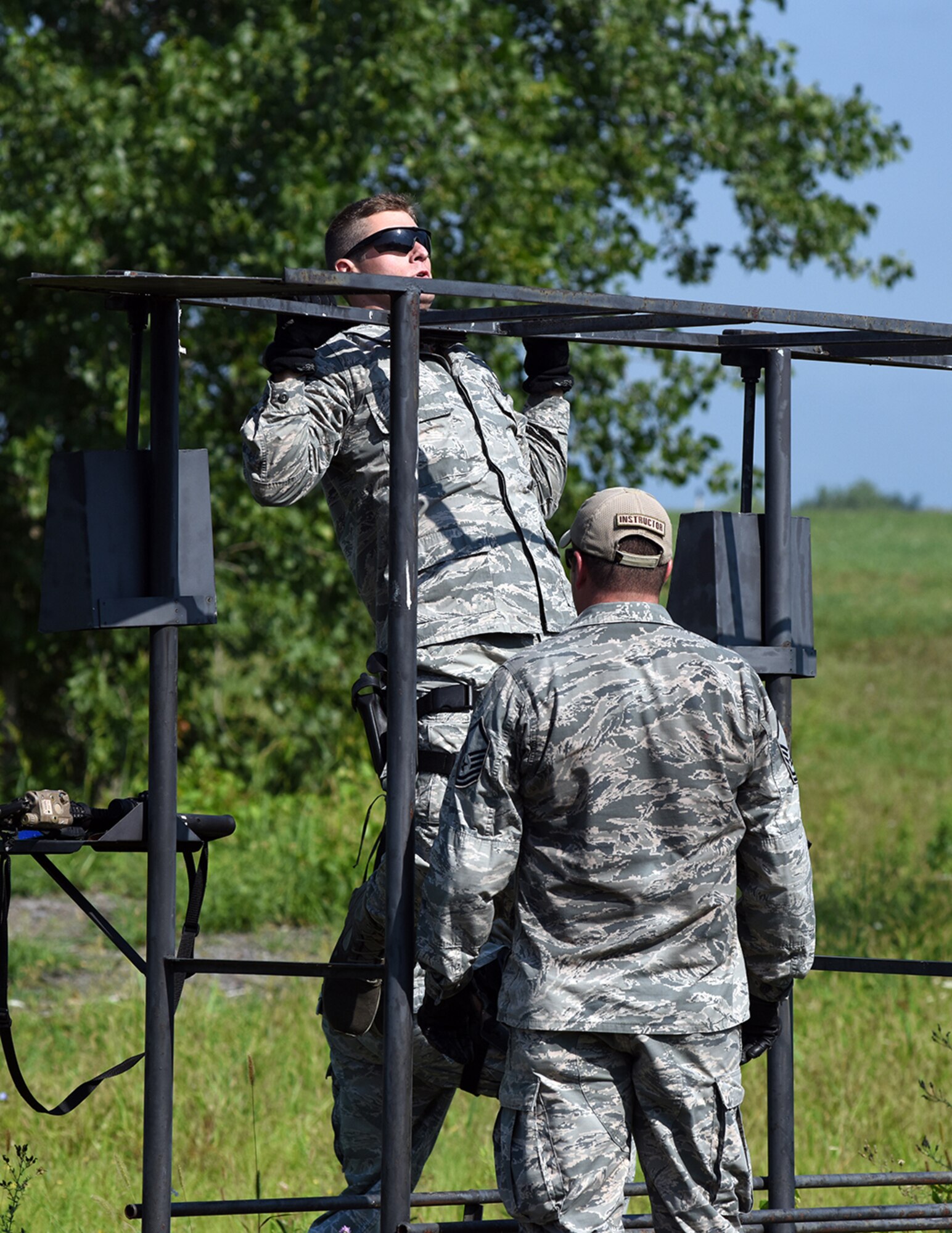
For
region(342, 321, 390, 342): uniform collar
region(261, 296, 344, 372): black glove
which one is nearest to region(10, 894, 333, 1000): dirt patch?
region(342, 321, 390, 342): uniform collar

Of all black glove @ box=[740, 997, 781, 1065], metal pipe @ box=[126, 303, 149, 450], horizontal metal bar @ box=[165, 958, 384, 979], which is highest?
metal pipe @ box=[126, 303, 149, 450]

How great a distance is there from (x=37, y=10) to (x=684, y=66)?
440 cm

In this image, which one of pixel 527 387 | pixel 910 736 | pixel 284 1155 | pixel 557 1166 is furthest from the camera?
pixel 910 736

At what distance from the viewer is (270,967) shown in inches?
115

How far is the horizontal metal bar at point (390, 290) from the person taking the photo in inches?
107

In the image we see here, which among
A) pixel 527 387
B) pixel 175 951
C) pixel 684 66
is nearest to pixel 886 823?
pixel 684 66

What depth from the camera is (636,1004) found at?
102 inches

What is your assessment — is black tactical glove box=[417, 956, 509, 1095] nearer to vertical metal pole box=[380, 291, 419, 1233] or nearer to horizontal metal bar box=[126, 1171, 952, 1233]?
vertical metal pole box=[380, 291, 419, 1233]

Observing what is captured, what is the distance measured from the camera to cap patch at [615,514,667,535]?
2.70 meters

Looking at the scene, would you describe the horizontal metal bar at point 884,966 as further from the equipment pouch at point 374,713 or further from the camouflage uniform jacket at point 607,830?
the equipment pouch at point 374,713

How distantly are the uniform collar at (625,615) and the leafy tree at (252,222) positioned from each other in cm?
666

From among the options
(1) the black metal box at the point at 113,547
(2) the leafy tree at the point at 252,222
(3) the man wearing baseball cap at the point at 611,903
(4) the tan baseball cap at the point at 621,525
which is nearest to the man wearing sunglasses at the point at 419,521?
(1) the black metal box at the point at 113,547

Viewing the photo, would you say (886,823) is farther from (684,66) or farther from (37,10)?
(37,10)

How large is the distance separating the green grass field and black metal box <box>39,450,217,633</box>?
1712 millimetres
